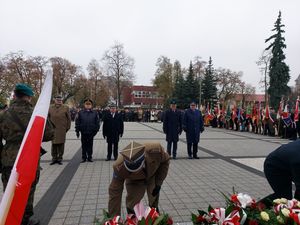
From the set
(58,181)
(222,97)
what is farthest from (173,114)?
(222,97)

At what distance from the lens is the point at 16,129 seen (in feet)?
12.8

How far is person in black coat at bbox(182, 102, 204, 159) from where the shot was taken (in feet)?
32.6

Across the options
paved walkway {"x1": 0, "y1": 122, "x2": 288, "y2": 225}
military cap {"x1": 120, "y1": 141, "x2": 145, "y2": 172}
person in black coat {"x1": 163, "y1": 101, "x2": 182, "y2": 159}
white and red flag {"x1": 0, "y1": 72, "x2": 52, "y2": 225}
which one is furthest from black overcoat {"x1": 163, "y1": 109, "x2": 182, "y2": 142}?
white and red flag {"x1": 0, "y1": 72, "x2": 52, "y2": 225}

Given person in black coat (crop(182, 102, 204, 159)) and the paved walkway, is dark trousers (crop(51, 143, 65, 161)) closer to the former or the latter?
the paved walkway

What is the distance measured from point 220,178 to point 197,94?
43.0 m

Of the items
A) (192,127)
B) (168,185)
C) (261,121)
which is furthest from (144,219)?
(261,121)

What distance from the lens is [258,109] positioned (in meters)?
21.1

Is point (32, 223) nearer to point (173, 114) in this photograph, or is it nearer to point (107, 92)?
point (173, 114)

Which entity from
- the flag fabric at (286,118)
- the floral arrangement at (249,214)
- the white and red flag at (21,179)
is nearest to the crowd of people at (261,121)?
the flag fabric at (286,118)

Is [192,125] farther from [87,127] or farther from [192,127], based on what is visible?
[87,127]

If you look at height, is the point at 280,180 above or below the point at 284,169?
below

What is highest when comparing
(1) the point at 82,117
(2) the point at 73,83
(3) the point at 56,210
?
(2) the point at 73,83

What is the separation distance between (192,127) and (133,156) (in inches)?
278

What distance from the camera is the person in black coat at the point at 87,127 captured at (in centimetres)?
902
